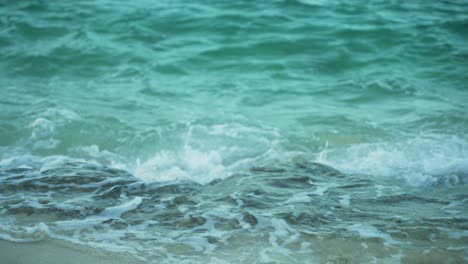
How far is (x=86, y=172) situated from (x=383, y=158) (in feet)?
10.1

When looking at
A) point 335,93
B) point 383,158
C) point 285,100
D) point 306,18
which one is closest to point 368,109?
point 335,93

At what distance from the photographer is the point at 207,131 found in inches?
268

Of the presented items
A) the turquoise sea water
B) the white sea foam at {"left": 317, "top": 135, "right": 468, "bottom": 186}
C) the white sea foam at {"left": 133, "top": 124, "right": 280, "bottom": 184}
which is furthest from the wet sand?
the white sea foam at {"left": 317, "top": 135, "right": 468, "bottom": 186}

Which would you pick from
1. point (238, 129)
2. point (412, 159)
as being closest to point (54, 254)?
point (238, 129)

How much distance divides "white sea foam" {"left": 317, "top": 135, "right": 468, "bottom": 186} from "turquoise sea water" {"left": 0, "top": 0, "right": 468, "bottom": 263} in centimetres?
3

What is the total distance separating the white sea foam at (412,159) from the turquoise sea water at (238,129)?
30 mm

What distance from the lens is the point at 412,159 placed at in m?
5.86

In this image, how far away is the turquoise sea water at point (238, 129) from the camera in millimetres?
3830

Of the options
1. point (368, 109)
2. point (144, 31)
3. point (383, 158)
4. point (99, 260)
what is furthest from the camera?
point (144, 31)

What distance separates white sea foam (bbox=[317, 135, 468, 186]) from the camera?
211 inches

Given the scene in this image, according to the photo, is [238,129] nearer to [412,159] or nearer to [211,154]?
[211,154]

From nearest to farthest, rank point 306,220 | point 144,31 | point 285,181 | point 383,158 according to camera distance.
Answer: point 306,220
point 285,181
point 383,158
point 144,31

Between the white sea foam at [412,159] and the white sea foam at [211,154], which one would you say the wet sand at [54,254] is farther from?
the white sea foam at [412,159]

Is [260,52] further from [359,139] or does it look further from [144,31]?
[359,139]
